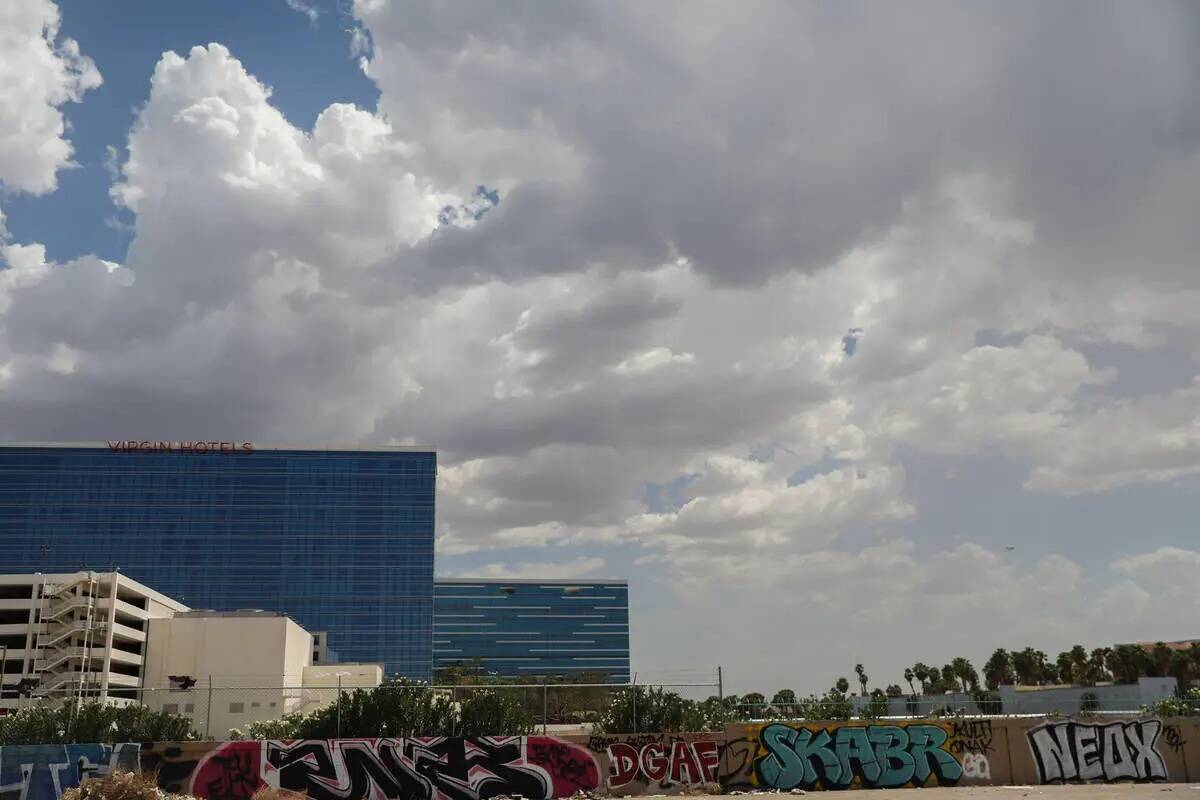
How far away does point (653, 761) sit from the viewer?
109 ft

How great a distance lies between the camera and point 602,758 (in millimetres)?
32969

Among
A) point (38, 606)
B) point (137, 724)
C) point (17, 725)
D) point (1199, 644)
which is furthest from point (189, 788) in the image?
point (1199, 644)

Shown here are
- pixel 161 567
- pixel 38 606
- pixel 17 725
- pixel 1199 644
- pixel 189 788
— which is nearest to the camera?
pixel 189 788

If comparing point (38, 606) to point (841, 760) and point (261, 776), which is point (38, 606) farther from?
point (841, 760)

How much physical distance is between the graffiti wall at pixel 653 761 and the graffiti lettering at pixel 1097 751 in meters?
0.03

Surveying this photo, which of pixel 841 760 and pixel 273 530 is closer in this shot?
pixel 841 760

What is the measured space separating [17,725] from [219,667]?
63.0m

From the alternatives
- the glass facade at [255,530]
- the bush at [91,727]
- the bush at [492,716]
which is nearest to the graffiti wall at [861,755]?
the bush at [492,716]

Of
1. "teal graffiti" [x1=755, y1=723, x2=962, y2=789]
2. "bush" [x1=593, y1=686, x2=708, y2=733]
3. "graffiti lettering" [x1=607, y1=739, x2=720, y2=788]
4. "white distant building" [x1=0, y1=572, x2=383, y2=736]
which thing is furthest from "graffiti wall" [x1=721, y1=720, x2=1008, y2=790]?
"white distant building" [x1=0, y1=572, x2=383, y2=736]

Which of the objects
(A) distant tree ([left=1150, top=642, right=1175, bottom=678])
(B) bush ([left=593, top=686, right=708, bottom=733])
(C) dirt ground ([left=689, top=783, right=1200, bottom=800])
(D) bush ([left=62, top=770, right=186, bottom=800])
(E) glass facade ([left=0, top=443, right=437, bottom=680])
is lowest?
(C) dirt ground ([left=689, top=783, right=1200, bottom=800])

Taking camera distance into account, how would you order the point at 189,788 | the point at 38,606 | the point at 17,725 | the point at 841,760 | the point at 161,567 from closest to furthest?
the point at 189,788 → the point at 841,760 → the point at 17,725 → the point at 38,606 → the point at 161,567

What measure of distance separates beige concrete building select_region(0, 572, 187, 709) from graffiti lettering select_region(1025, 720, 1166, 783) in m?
76.9

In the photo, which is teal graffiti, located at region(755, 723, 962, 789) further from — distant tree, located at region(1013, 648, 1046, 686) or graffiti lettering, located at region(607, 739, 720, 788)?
distant tree, located at region(1013, 648, 1046, 686)

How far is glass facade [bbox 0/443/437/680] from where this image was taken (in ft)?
545
